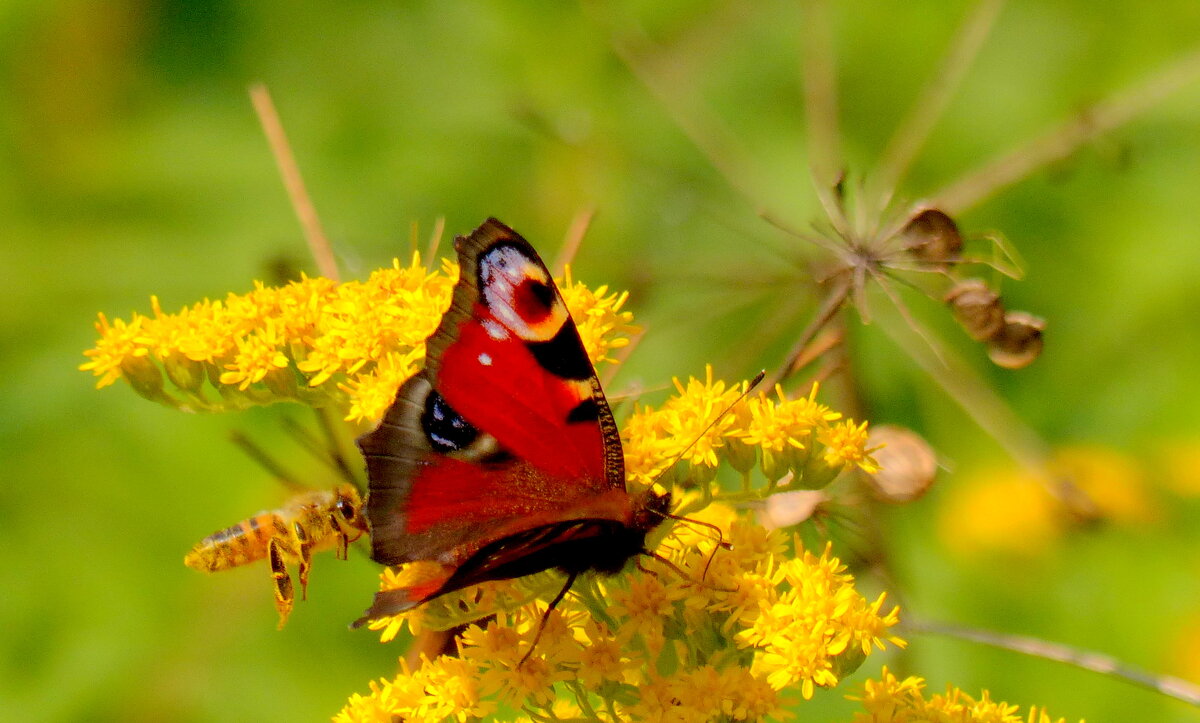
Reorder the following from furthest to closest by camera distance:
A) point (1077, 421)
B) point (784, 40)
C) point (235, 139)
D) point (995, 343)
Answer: point (235, 139), point (784, 40), point (1077, 421), point (995, 343)

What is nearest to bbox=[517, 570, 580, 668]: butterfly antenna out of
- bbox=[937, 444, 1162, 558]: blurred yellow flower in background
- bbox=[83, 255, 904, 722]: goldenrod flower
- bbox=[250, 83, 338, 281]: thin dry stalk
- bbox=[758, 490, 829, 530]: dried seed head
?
bbox=[83, 255, 904, 722]: goldenrod flower

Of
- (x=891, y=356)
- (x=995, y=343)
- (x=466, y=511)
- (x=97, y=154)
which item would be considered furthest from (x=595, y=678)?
(x=97, y=154)

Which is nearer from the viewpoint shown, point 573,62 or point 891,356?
point 891,356

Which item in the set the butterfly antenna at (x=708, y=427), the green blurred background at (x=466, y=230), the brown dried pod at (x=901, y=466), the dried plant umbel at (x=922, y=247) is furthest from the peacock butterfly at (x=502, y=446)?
the green blurred background at (x=466, y=230)

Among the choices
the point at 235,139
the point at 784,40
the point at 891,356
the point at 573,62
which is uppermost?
the point at 784,40

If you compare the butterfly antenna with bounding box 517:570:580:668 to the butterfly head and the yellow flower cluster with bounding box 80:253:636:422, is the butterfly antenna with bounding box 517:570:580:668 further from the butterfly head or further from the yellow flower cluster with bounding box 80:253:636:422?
the yellow flower cluster with bounding box 80:253:636:422

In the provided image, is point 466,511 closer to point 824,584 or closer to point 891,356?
point 824,584

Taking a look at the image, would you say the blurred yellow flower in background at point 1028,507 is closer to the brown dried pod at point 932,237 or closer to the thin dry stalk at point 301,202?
the brown dried pod at point 932,237
